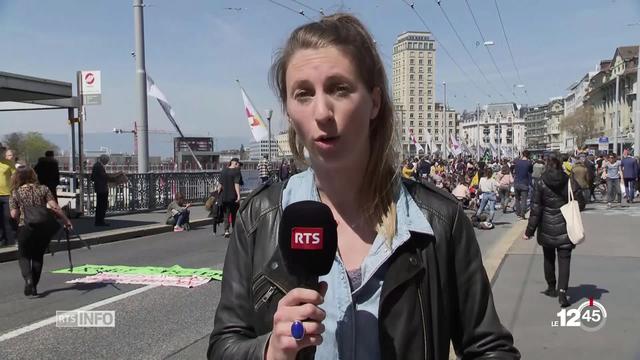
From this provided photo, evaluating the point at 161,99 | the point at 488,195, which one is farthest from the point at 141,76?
the point at 488,195

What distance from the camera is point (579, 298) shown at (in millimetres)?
6836

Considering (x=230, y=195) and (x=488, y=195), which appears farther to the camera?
(x=488, y=195)

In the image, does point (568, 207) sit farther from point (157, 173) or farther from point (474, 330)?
point (157, 173)

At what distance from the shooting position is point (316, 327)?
3.75 feet

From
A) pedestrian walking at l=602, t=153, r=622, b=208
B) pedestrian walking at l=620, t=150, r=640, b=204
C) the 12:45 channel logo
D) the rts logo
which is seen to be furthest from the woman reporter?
pedestrian walking at l=620, t=150, r=640, b=204

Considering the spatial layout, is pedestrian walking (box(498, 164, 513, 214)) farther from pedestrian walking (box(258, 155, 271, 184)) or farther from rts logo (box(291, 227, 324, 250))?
rts logo (box(291, 227, 324, 250))

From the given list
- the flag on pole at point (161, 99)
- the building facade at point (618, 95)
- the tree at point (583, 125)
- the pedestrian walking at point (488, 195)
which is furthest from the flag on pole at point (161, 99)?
the tree at point (583, 125)

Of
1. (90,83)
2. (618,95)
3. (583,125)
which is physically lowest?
(90,83)

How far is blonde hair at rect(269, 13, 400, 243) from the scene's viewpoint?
1.49 meters

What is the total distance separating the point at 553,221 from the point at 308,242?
677 centimetres

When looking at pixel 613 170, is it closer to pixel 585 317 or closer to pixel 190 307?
pixel 585 317

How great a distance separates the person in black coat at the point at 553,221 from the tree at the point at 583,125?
8541cm

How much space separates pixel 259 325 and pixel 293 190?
409mm

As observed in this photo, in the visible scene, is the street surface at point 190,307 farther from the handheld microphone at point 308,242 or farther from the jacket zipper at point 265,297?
the handheld microphone at point 308,242
